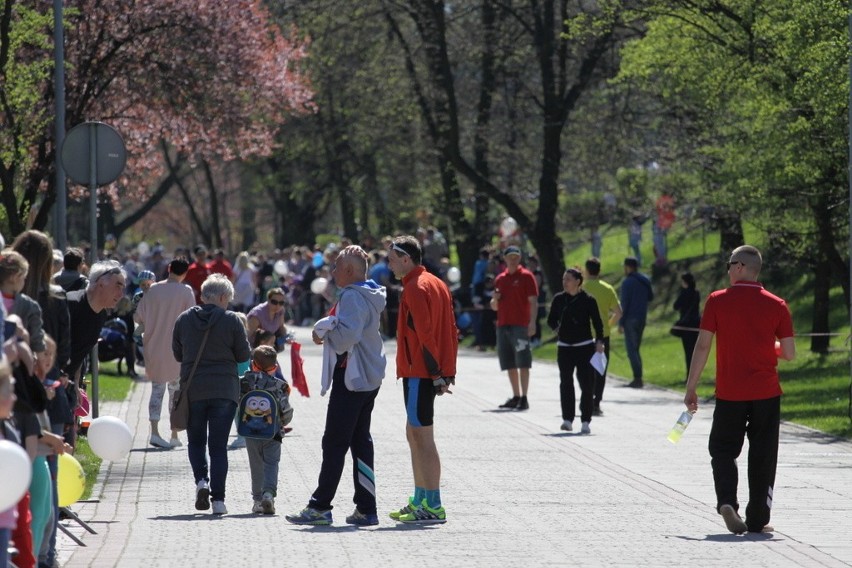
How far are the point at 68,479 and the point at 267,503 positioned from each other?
6.86ft

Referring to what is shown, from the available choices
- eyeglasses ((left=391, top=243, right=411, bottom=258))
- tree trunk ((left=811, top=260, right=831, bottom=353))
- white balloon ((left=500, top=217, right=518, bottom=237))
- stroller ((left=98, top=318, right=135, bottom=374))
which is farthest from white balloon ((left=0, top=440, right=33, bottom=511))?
white balloon ((left=500, top=217, right=518, bottom=237))

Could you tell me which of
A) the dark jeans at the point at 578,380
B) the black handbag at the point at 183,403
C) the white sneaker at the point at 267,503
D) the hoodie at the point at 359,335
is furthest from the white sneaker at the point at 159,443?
the hoodie at the point at 359,335

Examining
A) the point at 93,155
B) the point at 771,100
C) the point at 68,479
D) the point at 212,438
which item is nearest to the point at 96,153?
the point at 93,155

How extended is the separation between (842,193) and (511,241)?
24248mm

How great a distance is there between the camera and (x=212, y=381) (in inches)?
435

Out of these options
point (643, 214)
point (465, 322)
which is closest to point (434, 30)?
point (465, 322)

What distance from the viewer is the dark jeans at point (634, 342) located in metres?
23.5

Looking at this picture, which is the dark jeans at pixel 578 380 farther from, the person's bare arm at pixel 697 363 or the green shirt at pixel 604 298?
the person's bare arm at pixel 697 363

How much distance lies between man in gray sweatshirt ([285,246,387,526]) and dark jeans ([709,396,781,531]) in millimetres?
2112

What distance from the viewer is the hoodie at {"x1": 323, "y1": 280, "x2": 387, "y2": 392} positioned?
34.3ft

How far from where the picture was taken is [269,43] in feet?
86.9

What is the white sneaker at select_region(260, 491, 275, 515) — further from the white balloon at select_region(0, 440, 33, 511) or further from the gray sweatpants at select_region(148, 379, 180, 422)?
the gray sweatpants at select_region(148, 379, 180, 422)

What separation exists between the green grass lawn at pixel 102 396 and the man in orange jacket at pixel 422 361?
8.18 feet

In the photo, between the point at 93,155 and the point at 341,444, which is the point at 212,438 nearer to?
the point at 341,444
